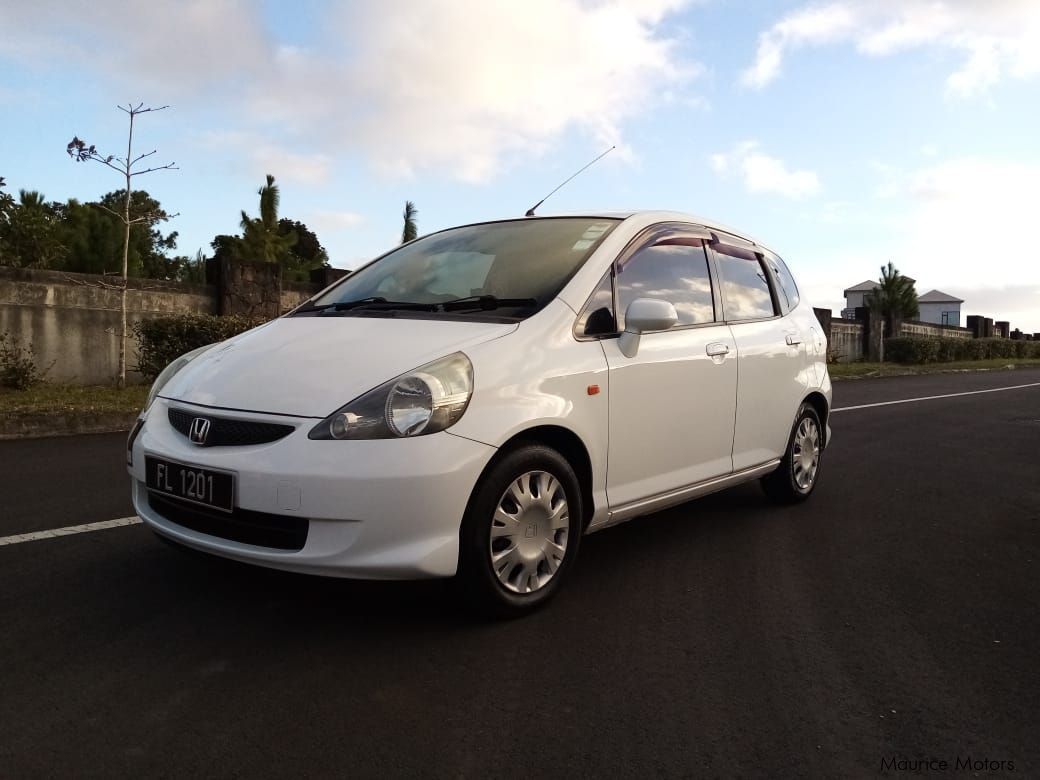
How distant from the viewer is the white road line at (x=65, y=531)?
4.09 meters

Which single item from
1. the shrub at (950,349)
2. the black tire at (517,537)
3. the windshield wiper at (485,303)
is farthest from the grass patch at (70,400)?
the shrub at (950,349)

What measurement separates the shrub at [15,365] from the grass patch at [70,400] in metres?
0.12

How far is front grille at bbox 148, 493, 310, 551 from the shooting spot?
2.83 meters

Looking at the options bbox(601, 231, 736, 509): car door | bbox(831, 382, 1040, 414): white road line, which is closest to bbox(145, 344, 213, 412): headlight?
bbox(601, 231, 736, 509): car door

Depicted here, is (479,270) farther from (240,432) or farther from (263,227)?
(263,227)

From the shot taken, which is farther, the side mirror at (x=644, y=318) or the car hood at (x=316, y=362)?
the side mirror at (x=644, y=318)

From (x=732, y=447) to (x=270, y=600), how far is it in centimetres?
238

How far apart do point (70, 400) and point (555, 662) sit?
8236 millimetres

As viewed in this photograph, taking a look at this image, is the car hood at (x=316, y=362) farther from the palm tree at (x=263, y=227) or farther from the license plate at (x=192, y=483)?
the palm tree at (x=263, y=227)

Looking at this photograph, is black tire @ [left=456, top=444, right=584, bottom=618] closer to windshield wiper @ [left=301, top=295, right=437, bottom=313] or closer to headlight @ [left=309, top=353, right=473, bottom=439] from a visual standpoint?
headlight @ [left=309, top=353, right=473, bottom=439]

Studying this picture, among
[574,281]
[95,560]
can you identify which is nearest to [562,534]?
[574,281]

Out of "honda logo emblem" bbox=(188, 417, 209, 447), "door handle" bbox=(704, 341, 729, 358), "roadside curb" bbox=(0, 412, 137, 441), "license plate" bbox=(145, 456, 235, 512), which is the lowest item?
"roadside curb" bbox=(0, 412, 137, 441)

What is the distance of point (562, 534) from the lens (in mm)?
3312

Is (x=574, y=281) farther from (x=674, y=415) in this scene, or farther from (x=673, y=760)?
(x=673, y=760)
